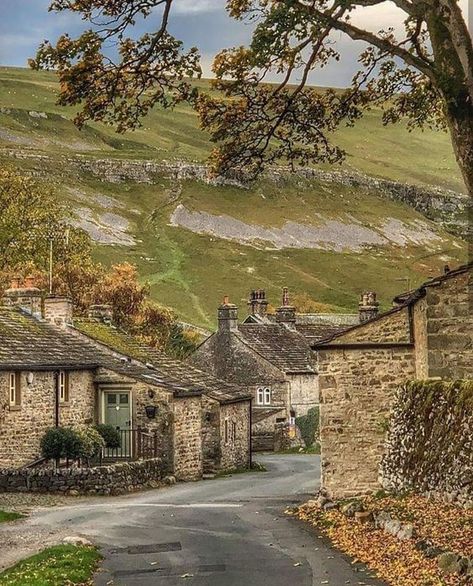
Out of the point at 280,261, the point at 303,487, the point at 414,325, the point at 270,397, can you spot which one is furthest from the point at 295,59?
the point at 280,261

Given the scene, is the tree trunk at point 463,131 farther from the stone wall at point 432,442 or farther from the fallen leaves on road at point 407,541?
the stone wall at point 432,442

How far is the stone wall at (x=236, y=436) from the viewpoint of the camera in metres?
46.5

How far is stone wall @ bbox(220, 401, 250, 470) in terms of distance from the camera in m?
46.5

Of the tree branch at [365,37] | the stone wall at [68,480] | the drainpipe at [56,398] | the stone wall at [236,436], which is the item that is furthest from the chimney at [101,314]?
the tree branch at [365,37]

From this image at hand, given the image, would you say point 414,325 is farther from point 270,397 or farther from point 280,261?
point 280,261

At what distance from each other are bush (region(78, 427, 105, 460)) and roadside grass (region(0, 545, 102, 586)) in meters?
16.0

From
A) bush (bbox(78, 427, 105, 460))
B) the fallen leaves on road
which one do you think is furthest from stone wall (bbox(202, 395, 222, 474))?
the fallen leaves on road

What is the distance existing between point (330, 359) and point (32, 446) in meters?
13.1

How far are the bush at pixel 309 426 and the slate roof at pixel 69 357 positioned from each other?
20.0 meters

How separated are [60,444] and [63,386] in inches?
123

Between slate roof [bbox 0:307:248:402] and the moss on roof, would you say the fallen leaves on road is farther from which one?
the moss on roof

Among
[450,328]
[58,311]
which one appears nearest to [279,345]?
[58,311]

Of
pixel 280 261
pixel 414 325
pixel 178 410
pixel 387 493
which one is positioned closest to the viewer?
pixel 387 493

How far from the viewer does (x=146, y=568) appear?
18828 millimetres
